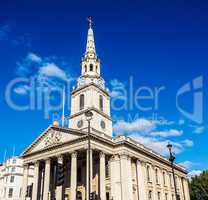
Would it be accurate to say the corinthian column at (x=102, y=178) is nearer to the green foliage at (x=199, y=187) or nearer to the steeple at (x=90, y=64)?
the steeple at (x=90, y=64)

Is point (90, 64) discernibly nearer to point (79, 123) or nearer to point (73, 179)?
point (79, 123)

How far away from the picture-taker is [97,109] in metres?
47.9

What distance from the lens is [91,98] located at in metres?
49.2

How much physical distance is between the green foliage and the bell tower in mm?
32754

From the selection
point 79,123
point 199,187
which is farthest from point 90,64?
point 199,187

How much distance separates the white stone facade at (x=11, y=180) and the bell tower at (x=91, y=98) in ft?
98.4

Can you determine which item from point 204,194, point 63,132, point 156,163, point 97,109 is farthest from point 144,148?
point 204,194

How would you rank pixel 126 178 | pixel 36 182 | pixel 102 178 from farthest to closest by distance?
pixel 36 182, pixel 126 178, pixel 102 178

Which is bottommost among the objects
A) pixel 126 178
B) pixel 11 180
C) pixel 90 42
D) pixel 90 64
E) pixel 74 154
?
pixel 126 178

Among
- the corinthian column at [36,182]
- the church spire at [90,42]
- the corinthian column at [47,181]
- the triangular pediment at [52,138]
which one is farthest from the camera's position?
the church spire at [90,42]

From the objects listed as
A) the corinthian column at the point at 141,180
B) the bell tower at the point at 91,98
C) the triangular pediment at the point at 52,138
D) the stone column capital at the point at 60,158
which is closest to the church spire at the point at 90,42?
the bell tower at the point at 91,98

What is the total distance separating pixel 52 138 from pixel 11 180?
3474 cm

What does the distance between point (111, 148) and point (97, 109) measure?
29.0 feet

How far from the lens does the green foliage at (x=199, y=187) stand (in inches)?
2625
